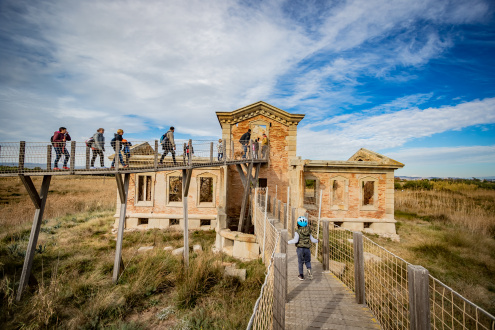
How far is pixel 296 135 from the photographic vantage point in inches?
647

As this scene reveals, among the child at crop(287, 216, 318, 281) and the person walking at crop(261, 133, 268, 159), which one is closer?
the child at crop(287, 216, 318, 281)

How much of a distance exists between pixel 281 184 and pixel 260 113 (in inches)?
212

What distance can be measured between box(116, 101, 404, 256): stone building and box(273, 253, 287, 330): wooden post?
1146 cm

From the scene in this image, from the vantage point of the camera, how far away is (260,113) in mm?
16516

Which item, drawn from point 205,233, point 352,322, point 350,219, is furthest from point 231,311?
point 350,219

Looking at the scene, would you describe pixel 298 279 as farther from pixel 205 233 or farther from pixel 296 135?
pixel 296 135

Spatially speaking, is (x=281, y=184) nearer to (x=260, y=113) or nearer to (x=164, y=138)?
(x=260, y=113)

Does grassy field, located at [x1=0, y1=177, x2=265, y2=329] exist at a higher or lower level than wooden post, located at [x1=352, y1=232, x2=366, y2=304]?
lower

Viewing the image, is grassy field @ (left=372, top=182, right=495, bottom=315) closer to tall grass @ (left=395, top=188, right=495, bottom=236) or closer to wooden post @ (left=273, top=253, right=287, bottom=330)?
tall grass @ (left=395, top=188, right=495, bottom=236)

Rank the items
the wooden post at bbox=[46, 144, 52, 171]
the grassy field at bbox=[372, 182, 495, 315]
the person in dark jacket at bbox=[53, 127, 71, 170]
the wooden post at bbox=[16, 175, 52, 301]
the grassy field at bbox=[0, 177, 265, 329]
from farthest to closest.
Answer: the grassy field at bbox=[372, 182, 495, 315] < the person in dark jacket at bbox=[53, 127, 71, 170] < the wooden post at bbox=[16, 175, 52, 301] < the wooden post at bbox=[46, 144, 52, 171] < the grassy field at bbox=[0, 177, 265, 329]

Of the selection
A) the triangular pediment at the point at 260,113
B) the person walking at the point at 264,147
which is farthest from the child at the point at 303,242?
→ the triangular pediment at the point at 260,113

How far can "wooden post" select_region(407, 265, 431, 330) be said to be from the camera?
2.81 m

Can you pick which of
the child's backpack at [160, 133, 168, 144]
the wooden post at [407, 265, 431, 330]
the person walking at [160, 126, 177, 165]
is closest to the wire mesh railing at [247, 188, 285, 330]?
the wooden post at [407, 265, 431, 330]

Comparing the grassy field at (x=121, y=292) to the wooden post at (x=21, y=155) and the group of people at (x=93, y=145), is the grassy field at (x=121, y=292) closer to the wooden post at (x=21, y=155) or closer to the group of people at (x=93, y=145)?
the wooden post at (x=21, y=155)
